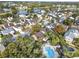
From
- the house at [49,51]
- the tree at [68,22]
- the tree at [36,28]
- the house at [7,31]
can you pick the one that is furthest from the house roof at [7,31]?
the tree at [68,22]

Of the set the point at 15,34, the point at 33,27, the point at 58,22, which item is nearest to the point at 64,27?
the point at 58,22

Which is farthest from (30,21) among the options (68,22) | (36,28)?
(68,22)

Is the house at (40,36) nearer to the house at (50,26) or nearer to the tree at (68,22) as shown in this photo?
the house at (50,26)

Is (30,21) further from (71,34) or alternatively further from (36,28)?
(71,34)

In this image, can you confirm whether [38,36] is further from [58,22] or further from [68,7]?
[68,7]

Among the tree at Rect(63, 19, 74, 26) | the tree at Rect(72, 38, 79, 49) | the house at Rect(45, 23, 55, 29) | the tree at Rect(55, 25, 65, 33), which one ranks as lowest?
the tree at Rect(72, 38, 79, 49)

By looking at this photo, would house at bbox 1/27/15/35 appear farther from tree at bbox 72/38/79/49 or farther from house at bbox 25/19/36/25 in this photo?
tree at bbox 72/38/79/49

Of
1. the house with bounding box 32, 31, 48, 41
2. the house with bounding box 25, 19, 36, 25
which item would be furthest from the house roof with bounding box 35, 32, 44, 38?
the house with bounding box 25, 19, 36, 25
